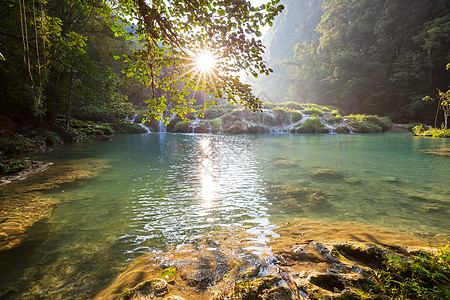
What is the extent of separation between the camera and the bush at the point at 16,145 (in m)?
10.9

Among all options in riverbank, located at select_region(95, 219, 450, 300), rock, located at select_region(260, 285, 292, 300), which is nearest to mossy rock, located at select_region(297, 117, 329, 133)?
riverbank, located at select_region(95, 219, 450, 300)

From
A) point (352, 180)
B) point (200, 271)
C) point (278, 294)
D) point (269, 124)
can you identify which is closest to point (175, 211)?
point (200, 271)

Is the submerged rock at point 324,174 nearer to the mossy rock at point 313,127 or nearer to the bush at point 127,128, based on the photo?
the mossy rock at point 313,127

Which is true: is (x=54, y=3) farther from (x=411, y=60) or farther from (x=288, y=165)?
(x=411, y=60)

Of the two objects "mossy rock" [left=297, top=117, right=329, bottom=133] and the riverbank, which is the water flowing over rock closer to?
"mossy rock" [left=297, top=117, right=329, bottom=133]

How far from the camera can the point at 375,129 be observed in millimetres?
31469

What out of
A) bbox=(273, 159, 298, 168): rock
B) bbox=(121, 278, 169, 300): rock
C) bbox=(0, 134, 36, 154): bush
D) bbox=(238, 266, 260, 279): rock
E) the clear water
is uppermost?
bbox=(0, 134, 36, 154): bush

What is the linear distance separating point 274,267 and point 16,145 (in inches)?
615

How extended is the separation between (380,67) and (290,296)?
192 ft

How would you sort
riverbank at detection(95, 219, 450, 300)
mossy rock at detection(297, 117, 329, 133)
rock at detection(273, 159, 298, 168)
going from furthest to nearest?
mossy rock at detection(297, 117, 329, 133)
rock at detection(273, 159, 298, 168)
riverbank at detection(95, 219, 450, 300)

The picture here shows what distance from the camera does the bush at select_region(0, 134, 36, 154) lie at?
10.9 metres

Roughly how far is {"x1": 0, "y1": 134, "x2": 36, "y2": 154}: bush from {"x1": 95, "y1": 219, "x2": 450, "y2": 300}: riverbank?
13628 mm

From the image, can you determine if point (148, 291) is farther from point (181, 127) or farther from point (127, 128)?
point (127, 128)

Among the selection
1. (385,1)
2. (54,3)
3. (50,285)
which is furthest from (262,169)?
(385,1)
